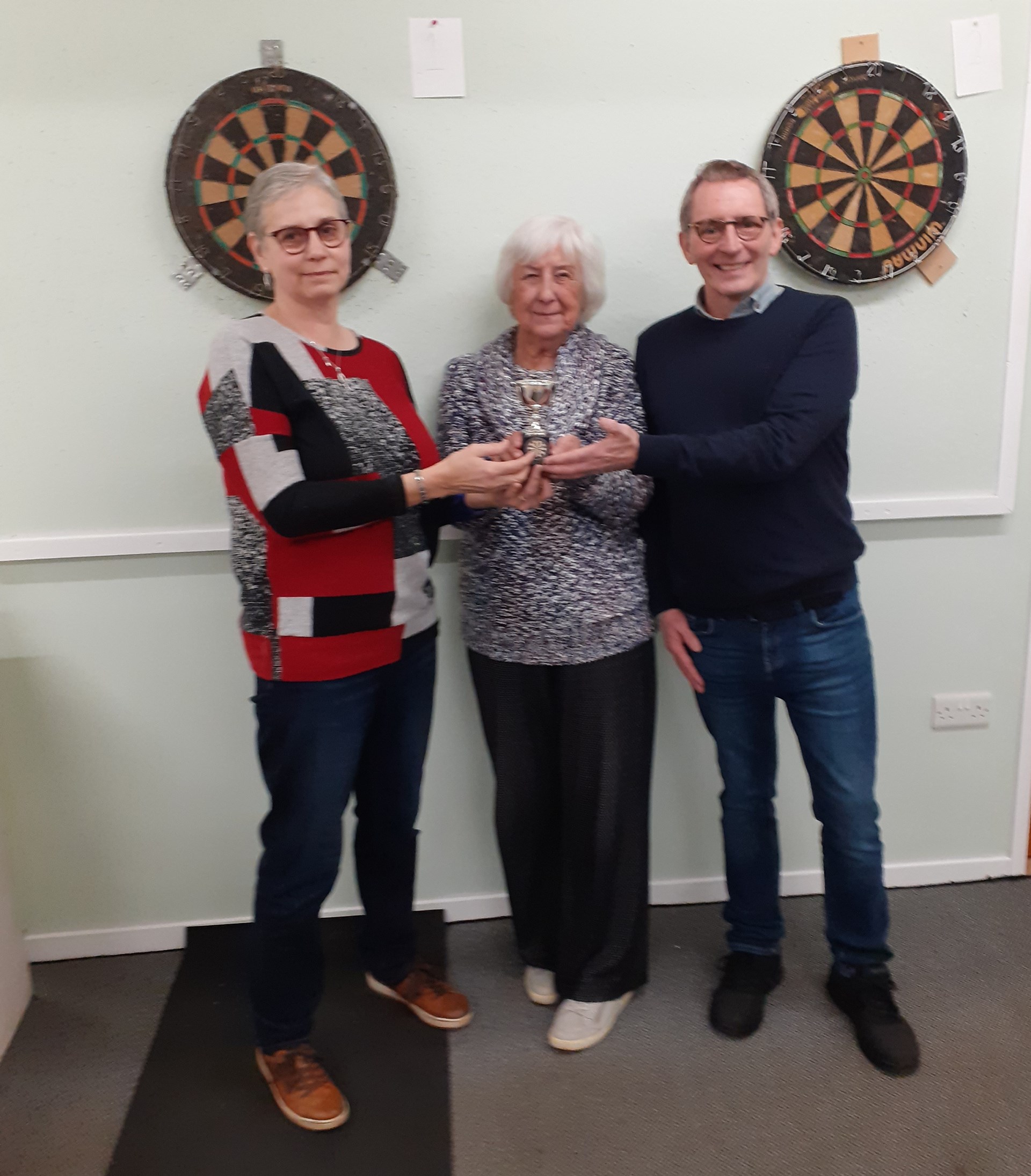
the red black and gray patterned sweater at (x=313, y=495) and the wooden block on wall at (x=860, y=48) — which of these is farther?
the wooden block on wall at (x=860, y=48)

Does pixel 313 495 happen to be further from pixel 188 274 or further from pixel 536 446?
pixel 188 274

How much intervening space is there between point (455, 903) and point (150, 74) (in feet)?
6.44

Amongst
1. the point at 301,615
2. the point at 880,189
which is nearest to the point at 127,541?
the point at 301,615

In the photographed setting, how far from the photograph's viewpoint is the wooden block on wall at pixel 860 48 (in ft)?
6.05

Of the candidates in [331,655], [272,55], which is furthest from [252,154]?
[331,655]

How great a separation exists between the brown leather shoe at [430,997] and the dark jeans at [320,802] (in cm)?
24

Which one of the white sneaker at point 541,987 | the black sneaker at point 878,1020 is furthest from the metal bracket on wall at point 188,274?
the black sneaker at point 878,1020

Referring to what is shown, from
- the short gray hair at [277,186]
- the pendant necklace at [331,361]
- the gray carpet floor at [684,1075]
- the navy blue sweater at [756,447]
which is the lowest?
the gray carpet floor at [684,1075]

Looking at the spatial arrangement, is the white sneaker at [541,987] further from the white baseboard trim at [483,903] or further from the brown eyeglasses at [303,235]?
the brown eyeglasses at [303,235]

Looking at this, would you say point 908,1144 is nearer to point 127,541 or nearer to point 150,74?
point 127,541

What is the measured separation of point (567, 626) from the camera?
162 centimetres

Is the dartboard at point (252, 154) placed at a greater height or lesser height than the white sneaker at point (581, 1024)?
greater

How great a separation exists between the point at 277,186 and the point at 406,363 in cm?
57

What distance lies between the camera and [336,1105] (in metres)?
1.60
